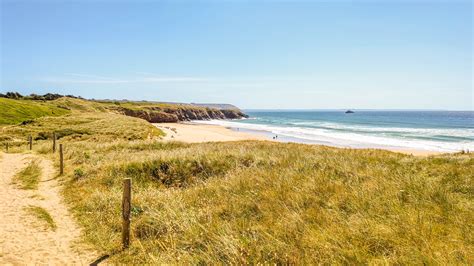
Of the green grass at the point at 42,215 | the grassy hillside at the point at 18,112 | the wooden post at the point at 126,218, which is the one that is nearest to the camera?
the wooden post at the point at 126,218

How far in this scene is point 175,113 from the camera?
122938 mm

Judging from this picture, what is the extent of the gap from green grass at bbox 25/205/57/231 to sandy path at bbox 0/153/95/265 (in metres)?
0.14

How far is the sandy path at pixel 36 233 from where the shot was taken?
7.25 m

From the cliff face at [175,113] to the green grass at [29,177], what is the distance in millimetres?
82005

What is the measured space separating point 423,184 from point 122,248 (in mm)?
7683

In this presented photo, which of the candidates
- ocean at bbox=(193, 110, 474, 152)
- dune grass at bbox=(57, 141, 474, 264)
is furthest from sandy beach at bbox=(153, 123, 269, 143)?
dune grass at bbox=(57, 141, 474, 264)

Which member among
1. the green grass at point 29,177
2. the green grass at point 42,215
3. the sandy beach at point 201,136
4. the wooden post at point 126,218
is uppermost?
the wooden post at point 126,218

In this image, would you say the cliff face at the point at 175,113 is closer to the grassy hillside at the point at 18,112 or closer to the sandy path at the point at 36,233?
the grassy hillside at the point at 18,112

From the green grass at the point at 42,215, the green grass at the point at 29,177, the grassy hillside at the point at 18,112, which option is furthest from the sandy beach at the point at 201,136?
the green grass at the point at 42,215

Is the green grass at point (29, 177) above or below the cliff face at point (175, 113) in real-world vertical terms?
below

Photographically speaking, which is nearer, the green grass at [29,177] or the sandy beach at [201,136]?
the green grass at [29,177]

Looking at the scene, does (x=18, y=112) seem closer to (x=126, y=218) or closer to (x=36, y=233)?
(x=36, y=233)

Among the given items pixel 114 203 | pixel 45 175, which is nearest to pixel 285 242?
pixel 114 203

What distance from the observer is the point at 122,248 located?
24.2ft
